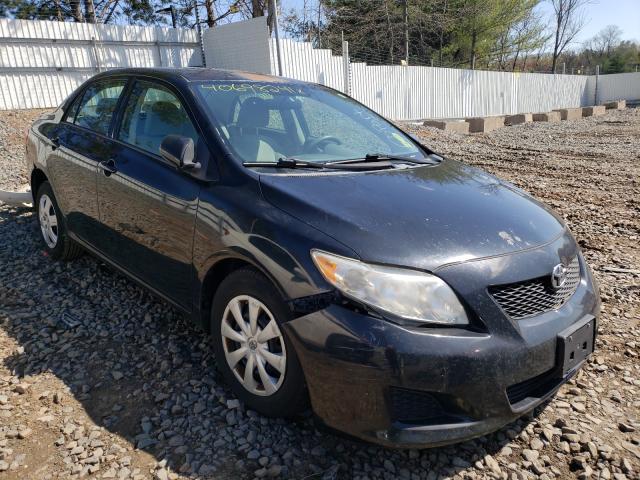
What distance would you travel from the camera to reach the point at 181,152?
8.79ft

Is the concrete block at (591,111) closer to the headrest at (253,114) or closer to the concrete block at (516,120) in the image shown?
the concrete block at (516,120)

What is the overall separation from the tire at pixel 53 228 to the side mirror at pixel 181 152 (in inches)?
76.1

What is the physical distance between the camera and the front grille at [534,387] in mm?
2104

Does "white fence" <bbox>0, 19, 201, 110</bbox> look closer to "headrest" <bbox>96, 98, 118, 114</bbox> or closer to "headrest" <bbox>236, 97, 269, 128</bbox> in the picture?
"headrest" <bbox>96, 98, 118, 114</bbox>

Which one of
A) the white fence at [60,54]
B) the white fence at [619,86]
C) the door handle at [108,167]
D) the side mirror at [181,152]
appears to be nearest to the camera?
the side mirror at [181,152]

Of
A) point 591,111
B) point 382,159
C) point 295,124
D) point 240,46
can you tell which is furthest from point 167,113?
point 591,111

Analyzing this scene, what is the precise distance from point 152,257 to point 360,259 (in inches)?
61.2

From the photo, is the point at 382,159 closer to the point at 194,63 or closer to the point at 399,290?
the point at 399,290

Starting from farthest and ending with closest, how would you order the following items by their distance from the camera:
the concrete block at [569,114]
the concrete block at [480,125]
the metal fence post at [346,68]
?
the concrete block at [569,114] → the concrete block at [480,125] → the metal fence post at [346,68]

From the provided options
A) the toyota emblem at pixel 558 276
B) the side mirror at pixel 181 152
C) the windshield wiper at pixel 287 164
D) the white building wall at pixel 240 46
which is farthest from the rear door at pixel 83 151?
the white building wall at pixel 240 46

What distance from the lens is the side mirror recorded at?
2686 mm

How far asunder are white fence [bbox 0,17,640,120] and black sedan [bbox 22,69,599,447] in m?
13.3

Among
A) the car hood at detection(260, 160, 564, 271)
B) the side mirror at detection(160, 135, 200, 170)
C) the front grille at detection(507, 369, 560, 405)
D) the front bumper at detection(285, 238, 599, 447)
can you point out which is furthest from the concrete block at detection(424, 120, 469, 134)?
the front bumper at detection(285, 238, 599, 447)

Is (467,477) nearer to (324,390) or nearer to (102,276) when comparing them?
(324,390)
